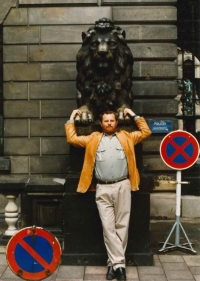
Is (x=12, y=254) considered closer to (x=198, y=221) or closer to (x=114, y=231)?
(x=114, y=231)

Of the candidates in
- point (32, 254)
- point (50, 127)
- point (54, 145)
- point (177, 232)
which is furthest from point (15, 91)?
point (32, 254)

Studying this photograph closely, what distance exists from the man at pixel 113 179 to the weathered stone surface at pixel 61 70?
3.78 m

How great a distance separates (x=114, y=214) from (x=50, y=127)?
13.5ft

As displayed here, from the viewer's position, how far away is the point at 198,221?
9.13 m

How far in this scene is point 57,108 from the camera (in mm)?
9469

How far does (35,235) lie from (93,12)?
6.09m

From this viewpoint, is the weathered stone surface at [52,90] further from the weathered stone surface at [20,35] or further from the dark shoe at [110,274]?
the dark shoe at [110,274]

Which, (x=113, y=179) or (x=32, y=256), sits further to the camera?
(x=113, y=179)

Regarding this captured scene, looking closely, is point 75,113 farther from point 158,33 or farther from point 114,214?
point 158,33

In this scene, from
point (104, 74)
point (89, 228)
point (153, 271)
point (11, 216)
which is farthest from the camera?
point (11, 216)

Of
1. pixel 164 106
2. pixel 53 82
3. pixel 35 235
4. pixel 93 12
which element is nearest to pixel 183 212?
pixel 164 106

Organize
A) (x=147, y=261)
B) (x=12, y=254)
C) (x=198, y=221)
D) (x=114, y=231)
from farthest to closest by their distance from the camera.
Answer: (x=198, y=221), (x=147, y=261), (x=114, y=231), (x=12, y=254)

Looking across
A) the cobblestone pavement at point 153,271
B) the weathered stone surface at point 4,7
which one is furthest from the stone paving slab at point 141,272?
the weathered stone surface at point 4,7

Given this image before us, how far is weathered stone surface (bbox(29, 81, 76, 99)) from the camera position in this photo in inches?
372
